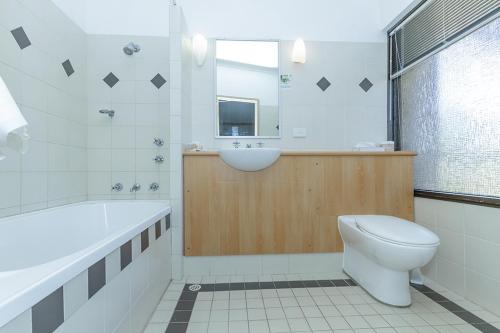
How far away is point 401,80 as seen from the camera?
2.27 m

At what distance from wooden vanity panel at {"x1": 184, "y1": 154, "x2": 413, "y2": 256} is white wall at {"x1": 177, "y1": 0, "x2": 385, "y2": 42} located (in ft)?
3.71

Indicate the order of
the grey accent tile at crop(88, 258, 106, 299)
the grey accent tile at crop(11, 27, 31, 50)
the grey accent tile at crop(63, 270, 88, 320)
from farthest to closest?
the grey accent tile at crop(11, 27, 31, 50) → the grey accent tile at crop(88, 258, 106, 299) → the grey accent tile at crop(63, 270, 88, 320)

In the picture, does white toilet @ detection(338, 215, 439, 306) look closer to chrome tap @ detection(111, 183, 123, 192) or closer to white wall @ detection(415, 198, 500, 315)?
white wall @ detection(415, 198, 500, 315)

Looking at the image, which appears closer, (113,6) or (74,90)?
(74,90)

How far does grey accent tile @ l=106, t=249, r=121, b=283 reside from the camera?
35.0 inches

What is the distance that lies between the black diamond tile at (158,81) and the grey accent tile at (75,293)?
171 cm

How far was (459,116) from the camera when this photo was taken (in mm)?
1662

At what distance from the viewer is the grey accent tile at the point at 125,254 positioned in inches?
39.4

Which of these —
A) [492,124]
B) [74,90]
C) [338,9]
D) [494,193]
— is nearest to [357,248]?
[494,193]

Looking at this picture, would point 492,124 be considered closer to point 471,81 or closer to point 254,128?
point 471,81

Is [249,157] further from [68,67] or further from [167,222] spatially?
[68,67]

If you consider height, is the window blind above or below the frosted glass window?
above

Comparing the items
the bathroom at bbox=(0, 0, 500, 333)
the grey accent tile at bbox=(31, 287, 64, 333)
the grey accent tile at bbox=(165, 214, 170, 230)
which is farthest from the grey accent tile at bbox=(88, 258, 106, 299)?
the grey accent tile at bbox=(165, 214, 170, 230)

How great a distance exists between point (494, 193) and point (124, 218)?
2.13 m
